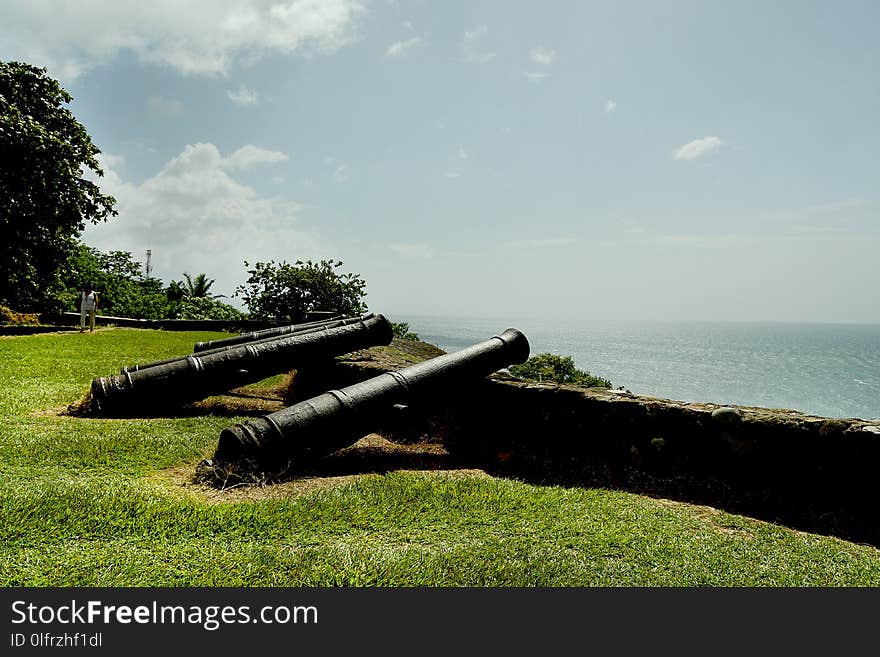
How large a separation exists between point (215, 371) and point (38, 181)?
1089 centimetres

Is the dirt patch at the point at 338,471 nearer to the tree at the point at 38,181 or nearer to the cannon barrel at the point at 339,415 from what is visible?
the cannon barrel at the point at 339,415

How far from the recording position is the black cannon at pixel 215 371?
6.78 m

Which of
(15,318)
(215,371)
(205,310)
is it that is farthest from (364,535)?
(205,310)

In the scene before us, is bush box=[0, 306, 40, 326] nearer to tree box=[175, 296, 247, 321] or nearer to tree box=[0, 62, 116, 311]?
tree box=[0, 62, 116, 311]

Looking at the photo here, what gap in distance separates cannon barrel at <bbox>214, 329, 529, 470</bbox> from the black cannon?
2518 millimetres

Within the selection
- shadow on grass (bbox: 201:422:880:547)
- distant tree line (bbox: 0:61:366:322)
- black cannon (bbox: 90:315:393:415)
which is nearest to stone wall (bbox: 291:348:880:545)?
shadow on grass (bbox: 201:422:880:547)

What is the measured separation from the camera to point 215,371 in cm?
739

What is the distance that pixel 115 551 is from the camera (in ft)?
10.0

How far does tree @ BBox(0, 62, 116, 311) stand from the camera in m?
13.4

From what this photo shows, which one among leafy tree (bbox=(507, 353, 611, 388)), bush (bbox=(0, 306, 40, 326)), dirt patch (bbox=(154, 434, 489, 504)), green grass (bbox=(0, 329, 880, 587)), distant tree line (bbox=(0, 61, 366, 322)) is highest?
distant tree line (bbox=(0, 61, 366, 322))

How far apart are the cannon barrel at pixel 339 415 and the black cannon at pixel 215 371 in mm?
2518

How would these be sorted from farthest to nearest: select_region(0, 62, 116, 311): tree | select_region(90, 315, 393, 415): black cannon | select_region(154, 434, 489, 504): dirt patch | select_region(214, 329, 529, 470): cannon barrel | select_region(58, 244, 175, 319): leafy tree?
select_region(58, 244, 175, 319): leafy tree → select_region(0, 62, 116, 311): tree → select_region(90, 315, 393, 415): black cannon → select_region(214, 329, 529, 470): cannon barrel → select_region(154, 434, 489, 504): dirt patch

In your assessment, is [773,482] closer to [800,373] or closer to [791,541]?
[791,541]

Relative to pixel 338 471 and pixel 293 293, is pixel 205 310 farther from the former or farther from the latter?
pixel 338 471
